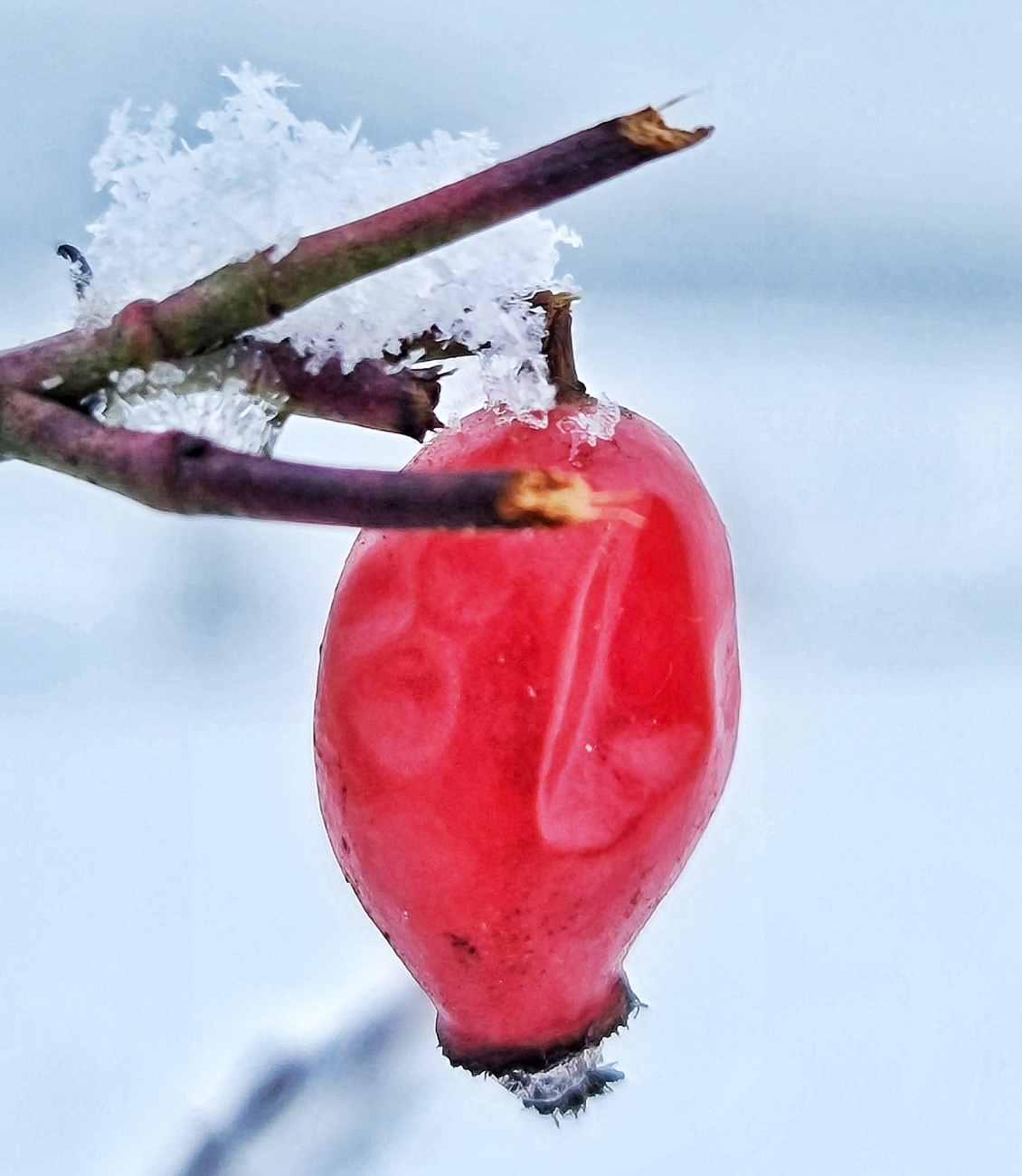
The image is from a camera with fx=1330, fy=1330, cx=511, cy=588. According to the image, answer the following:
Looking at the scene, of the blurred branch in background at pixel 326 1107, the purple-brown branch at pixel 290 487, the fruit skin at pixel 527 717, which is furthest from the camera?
the blurred branch in background at pixel 326 1107

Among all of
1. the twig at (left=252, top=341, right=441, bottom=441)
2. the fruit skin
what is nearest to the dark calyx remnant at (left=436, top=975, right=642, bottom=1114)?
the fruit skin

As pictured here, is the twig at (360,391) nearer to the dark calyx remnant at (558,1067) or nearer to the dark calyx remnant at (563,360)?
the dark calyx remnant at (563,360)

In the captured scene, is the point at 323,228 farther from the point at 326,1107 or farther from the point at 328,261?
the point at 326,1107

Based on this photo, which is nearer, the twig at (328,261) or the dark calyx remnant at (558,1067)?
the twig at (328,261)

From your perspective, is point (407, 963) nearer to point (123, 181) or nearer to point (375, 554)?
point (375, 554)

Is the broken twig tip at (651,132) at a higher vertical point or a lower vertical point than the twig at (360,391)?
higher

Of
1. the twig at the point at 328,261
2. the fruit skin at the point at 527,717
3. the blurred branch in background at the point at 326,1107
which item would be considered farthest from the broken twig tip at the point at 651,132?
the blurred branch in background at the point at 326,1107

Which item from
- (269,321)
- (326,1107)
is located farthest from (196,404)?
(326,1107)
